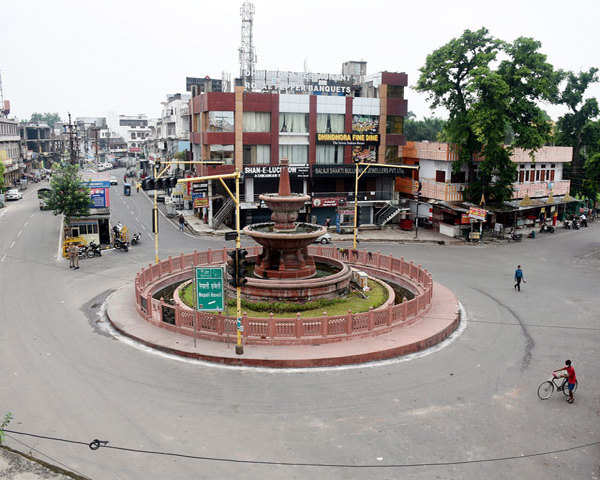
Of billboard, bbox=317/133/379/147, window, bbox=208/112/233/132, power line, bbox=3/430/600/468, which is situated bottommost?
power line, bbox=3/430/600/468

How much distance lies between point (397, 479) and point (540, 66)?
4284 cm

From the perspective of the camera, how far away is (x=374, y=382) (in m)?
17.3

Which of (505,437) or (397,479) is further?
(505,437)

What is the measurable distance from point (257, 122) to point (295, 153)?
4837 mm

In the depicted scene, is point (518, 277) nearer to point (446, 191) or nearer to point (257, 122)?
point (446, 191)

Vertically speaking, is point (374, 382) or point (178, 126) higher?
point (178, 126)

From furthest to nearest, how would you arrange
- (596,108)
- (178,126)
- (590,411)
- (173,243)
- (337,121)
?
(178,126)
(596,108)
(337,121)
(173,243)
(590,411)

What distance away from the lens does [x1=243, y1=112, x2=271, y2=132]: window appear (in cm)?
5025

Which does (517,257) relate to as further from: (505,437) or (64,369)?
(64,369)

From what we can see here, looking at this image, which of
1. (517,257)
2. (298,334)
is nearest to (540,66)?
(517,257)

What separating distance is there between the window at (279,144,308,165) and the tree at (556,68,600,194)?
3162 centimetres

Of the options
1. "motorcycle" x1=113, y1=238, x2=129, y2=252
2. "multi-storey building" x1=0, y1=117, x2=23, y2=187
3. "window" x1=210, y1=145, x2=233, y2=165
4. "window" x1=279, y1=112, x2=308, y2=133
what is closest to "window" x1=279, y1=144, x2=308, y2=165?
"window" x1=279, y1=112, x2=308, y2=133

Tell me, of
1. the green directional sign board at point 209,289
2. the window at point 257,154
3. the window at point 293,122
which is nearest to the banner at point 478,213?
the window at point 293,122

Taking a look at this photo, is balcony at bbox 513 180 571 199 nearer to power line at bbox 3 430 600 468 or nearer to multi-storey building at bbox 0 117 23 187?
power line at bbox 3 430 600 468
